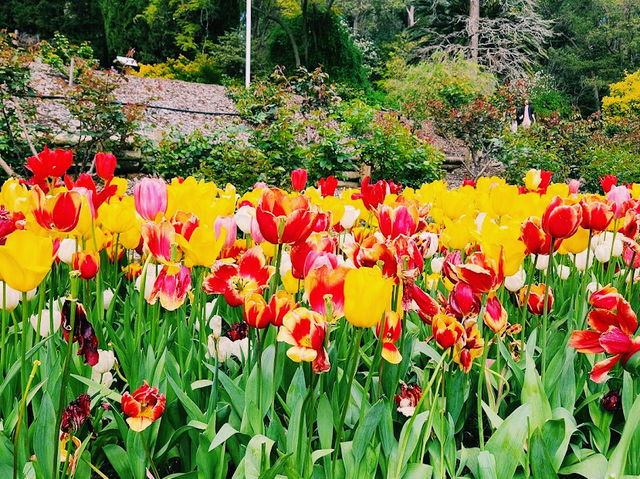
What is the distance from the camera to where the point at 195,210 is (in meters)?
1.32

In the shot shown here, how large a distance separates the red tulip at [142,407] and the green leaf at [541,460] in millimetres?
588

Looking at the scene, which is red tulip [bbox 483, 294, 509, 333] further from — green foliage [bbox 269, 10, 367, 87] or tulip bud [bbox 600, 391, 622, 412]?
green foliage [bbox 269, 10, 367, 87]

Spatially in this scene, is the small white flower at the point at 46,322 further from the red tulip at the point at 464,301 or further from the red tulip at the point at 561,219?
the red tulip at the point at 561,219

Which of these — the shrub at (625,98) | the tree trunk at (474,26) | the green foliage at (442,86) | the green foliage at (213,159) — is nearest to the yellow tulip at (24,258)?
the green foliage at (213,159)

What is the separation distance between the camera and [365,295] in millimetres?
748

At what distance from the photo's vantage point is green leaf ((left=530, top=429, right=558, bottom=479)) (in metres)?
0.94

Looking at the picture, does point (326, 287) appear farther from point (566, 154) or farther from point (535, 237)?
point (566, 154)

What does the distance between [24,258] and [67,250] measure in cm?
51

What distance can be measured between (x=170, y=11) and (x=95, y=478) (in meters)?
23.5

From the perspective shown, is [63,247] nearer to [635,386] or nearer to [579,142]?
[635,386]

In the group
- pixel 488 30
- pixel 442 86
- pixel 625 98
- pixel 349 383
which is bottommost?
pixel 349 383

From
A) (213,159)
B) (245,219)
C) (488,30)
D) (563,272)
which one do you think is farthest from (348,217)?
(488,30)

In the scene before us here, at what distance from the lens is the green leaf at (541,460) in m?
0.94

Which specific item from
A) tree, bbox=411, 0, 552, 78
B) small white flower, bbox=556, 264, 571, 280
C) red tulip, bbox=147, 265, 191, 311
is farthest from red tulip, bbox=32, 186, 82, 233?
tree, bbox=411, 0, 552, 78
